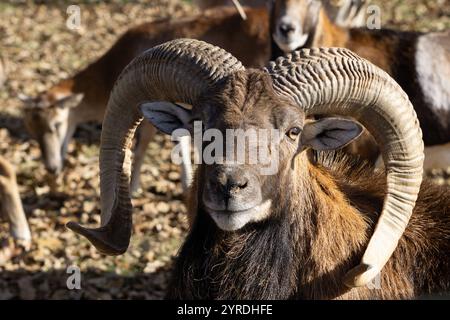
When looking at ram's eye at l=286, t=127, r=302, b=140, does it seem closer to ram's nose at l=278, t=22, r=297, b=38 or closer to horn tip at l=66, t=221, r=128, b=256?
horn tip at l=66, t=221, r=128, b=256

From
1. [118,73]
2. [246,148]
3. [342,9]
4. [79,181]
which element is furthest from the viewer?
[342,9]

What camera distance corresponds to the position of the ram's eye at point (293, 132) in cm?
480

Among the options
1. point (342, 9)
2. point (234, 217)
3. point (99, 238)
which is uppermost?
point (234, 217)

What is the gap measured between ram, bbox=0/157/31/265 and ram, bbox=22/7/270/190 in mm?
1596

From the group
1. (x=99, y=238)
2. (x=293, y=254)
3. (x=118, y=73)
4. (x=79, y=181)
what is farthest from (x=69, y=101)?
(x=293, y=254)

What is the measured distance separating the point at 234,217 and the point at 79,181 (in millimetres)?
6047

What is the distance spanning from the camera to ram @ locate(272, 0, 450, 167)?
880 centimetres

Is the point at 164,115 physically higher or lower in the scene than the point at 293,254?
higher

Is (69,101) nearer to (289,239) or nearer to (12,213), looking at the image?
(12,213)

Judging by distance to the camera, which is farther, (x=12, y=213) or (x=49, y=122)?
(x=49, y=122)

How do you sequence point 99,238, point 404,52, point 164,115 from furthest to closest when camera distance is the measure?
point 404,52
point 99,238
point 164,115

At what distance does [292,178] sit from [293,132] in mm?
315

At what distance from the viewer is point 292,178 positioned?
4.97m
